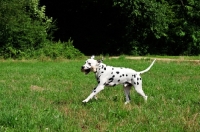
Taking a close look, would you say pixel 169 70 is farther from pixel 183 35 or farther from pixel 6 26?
pixel 183 35

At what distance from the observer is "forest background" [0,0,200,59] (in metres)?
28.6

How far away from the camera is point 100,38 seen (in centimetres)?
3838

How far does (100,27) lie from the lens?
38719 millimetres

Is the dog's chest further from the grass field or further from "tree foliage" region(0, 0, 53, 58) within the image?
"tree foliage" region(0, 0, 53, 58)

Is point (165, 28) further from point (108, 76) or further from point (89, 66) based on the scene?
point (89, 66)

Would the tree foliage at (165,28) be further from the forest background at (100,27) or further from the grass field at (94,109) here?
the grass field at (94,109)

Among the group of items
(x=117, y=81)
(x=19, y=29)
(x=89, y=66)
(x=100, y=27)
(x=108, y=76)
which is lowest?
(x=117, y=81)

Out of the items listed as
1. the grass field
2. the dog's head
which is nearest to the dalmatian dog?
the dog's head

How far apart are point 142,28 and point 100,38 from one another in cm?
510

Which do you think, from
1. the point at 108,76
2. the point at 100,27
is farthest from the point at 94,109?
the point at 100,27

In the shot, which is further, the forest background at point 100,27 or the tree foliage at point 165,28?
the tree foliage at point 165,28

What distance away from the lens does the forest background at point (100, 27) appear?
93.7 feet

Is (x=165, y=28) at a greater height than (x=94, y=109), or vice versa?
A: (x=165, y=28)

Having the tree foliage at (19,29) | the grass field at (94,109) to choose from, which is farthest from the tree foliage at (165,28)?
the grass field at (94,109)
